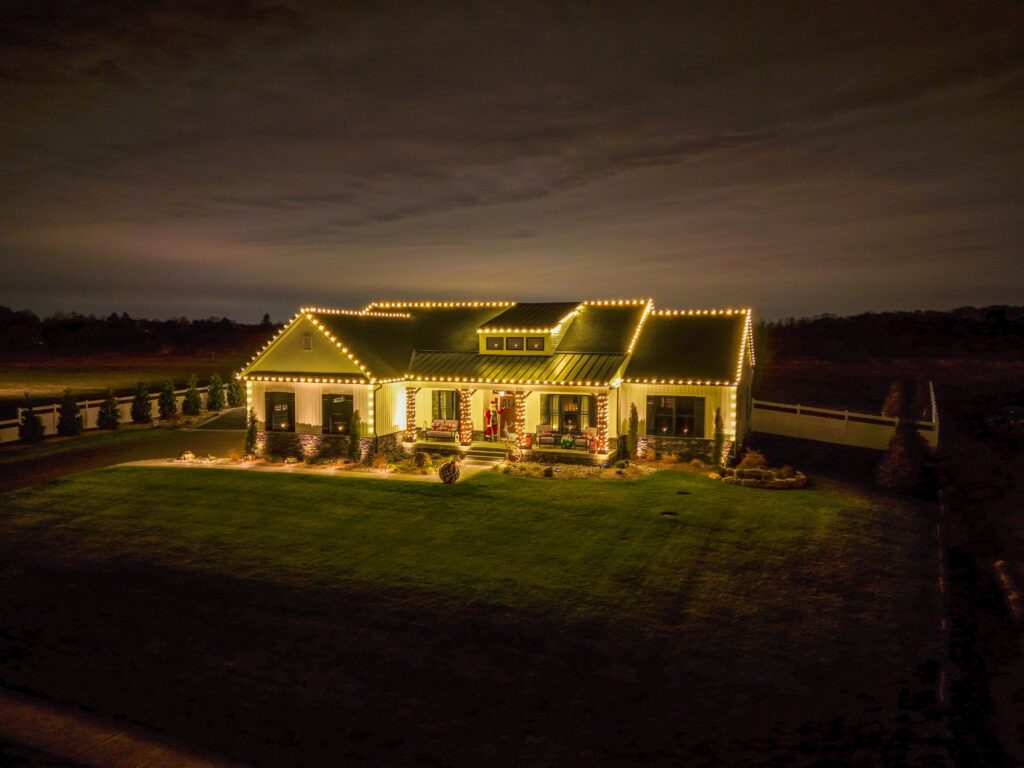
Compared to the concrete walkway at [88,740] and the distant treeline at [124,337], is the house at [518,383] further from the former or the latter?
the distant treeline at [124,337]

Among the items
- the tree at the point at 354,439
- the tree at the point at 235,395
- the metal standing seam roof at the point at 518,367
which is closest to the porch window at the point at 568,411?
the metal standing seam roof at the point at 518,367

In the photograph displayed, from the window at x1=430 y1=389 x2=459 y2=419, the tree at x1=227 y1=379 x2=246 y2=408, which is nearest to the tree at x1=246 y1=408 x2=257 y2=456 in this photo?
the window at x1=430 y1=389 x2=459 y2=419

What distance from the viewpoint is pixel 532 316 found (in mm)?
29578

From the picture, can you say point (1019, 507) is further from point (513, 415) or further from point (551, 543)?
point (513, 415)

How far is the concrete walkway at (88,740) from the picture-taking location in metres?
8.30

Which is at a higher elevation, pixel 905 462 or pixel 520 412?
pixel 520 412

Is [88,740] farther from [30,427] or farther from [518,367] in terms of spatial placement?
[30,427]

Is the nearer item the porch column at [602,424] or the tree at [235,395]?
the porch column at [602,424]

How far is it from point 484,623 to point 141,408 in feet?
101

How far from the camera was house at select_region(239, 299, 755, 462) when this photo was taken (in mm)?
25781

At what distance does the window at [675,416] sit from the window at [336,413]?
461 inches

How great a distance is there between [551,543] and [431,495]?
5684 millimetres

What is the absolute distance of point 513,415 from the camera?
2839 cm

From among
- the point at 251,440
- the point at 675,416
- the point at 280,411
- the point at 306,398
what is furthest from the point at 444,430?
the point at 675,416
